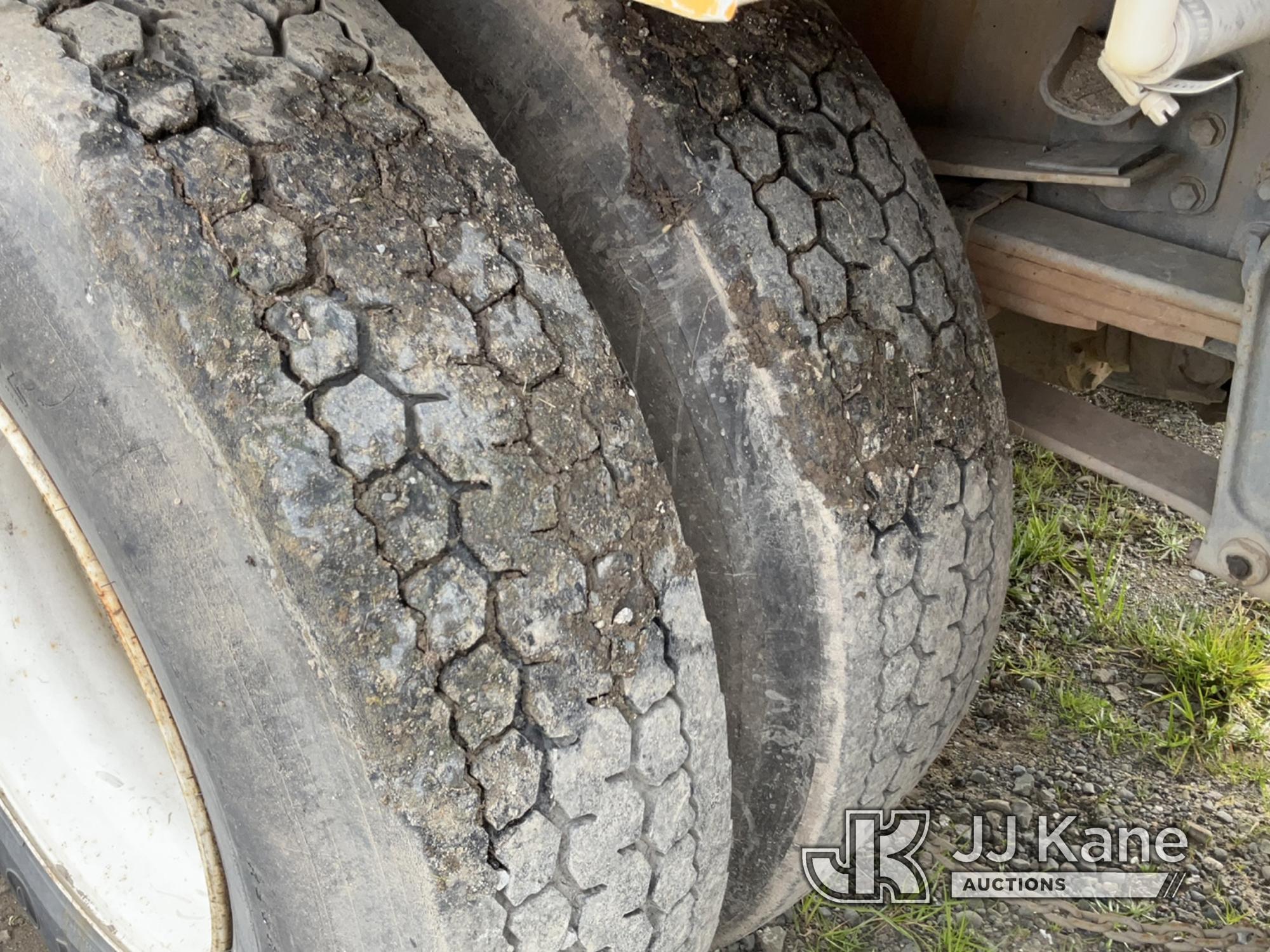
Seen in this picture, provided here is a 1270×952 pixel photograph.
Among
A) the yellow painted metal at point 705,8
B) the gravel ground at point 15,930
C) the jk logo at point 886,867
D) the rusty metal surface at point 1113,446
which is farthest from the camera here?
the gravel ground at point 15,930

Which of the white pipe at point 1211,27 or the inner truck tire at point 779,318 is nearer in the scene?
the white pipe at point 1211,27

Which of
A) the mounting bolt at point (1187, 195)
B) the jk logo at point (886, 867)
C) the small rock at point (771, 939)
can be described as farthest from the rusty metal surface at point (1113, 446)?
the small rock at point (771, 939)

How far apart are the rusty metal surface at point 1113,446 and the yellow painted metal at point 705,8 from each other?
106cm

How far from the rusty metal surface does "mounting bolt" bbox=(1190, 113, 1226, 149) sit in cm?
46

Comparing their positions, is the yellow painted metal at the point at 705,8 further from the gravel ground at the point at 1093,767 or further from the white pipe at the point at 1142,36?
the gravel ground at the point at 1093,767

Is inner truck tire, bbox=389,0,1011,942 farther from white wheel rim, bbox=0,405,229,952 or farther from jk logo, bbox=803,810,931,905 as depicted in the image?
white wheel rim, bbox=0,405,229,952

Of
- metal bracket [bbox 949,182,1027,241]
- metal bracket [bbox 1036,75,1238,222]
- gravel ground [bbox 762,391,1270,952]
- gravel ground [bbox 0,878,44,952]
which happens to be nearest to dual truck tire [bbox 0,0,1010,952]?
metal bracket [bbox 949,182,1027,241]

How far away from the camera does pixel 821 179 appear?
147cm

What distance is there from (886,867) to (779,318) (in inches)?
47.7

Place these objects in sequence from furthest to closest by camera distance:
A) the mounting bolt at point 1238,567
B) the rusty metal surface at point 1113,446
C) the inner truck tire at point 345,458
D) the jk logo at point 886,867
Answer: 1. the jk logo at point 886,867
2. the rusty metal surface at point 1113,446
3. the mounting bolt at point 1238,567
4. the inner truck tire at point 345,458

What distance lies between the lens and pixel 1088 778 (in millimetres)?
2402

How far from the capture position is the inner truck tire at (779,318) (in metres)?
1.41

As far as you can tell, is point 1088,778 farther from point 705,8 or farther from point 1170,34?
point 705,8

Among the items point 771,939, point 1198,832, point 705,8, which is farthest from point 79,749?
point 1198,832
